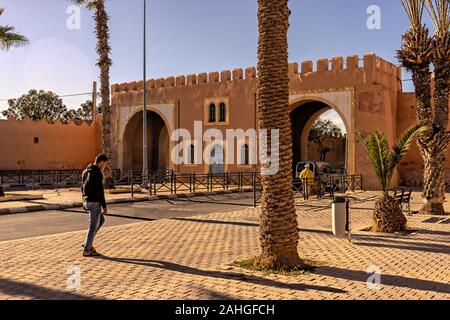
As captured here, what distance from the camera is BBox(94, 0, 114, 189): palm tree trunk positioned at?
22.2 m

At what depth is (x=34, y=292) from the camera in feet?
18.4

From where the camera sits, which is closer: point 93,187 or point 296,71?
point 93,187

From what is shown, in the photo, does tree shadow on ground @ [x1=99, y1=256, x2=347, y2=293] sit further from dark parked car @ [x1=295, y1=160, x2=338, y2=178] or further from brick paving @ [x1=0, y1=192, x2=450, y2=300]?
dark parked car @ [x1=295, y1=160, x2=338, y2=178]

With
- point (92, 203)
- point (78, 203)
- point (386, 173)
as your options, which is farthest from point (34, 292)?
point (78, 203)

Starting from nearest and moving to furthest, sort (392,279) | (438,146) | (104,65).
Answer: (392,279) < (438,146) < (104,65)

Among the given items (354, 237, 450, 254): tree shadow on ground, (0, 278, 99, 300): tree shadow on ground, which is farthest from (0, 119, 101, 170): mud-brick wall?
(354, 237, 450, 254): tree shadow on ground

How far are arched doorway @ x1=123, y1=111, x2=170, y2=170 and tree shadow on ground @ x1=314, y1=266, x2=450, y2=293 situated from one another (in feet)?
99.7

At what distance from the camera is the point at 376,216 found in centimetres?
1068

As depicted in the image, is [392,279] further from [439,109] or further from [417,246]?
[439,109]

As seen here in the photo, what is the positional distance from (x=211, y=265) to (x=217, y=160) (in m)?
23.9

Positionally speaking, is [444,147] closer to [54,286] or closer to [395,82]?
[54,286]

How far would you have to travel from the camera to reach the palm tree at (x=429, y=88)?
13180 millimetres

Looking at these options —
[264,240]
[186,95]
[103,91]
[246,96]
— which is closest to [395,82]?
[246,96]
